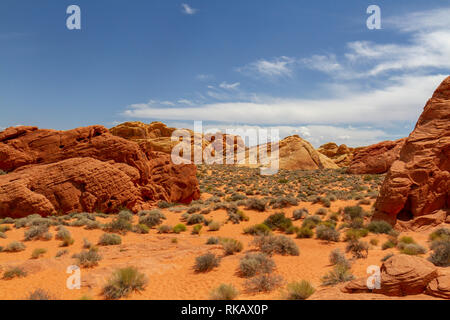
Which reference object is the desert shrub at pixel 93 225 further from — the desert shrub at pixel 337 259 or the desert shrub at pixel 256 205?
the desert shrub at pixel 337 259

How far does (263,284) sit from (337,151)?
7057 centimetres

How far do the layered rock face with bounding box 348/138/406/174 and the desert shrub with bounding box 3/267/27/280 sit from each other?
3527cm

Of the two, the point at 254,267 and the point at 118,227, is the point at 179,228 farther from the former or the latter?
the point at 254,267

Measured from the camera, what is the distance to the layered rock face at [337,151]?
6202 cm

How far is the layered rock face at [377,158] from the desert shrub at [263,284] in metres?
31.2

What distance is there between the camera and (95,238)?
37.0 feet

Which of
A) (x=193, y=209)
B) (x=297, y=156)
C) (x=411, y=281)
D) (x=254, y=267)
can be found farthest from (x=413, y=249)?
(x=297, y=156)

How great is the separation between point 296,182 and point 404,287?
2482 cm

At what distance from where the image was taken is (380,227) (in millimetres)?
11391

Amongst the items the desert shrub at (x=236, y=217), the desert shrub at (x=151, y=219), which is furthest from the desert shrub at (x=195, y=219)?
the desert shrub at (x=236, y=217)

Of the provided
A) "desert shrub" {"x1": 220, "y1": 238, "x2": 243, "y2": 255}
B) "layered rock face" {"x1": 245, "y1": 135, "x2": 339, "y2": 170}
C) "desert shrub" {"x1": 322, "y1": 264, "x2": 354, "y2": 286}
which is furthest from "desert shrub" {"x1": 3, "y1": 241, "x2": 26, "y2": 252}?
"layered rock face" {"x1": 245, "y1": 135, "x2": 339, "y2": 170}

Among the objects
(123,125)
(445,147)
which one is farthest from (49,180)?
(123,125)

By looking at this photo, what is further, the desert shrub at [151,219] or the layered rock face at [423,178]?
the desert shrub at [151,219]

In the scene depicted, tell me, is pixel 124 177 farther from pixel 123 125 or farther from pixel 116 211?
pixel 123 125
